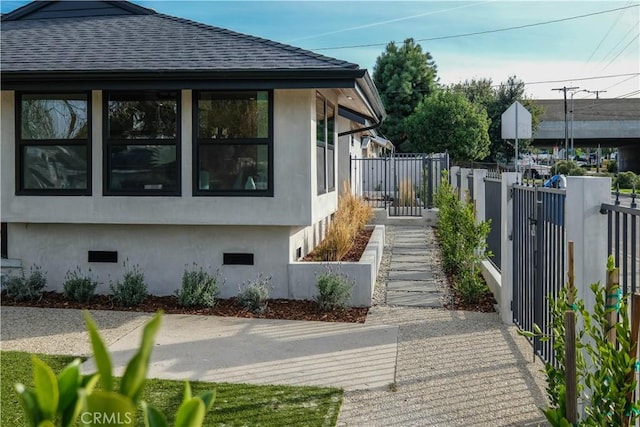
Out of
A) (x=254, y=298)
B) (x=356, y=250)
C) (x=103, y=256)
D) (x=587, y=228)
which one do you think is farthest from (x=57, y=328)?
(x=587, y=228)

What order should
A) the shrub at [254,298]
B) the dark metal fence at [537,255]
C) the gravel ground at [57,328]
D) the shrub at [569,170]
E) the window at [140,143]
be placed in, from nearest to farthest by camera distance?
the dark metal fence at [537,255] < the gravel ground at [57,328] < the shrub at [254,298] < the window at [140,143] < the shrub at [569,170]

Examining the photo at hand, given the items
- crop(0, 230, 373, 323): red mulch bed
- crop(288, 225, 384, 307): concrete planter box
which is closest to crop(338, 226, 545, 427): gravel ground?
crop(0, 230, 373, 323): red mulch bed

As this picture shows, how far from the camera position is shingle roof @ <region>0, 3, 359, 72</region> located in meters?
8.04

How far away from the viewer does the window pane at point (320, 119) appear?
962cm

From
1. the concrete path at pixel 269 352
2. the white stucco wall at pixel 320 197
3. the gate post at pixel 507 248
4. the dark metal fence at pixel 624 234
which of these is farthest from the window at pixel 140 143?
the dark metal fence at pixel 624 234

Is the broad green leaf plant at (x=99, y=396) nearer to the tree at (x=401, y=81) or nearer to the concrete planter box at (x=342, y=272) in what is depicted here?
the concrete planter box at (x=342, y=272)

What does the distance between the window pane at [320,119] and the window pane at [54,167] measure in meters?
3.50

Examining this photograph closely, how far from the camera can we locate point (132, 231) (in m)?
8.70

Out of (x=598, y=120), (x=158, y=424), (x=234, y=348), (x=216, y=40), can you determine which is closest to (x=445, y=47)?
(x=598, y=120)

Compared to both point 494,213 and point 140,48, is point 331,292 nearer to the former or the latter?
point 494,213

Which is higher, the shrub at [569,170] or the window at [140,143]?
the shrub at [569,170]

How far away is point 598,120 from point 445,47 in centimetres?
2377

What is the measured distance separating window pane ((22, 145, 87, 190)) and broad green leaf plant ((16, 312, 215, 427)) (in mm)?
7631

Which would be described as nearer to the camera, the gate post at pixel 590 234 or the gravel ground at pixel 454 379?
the gate post at pixel 590 234
